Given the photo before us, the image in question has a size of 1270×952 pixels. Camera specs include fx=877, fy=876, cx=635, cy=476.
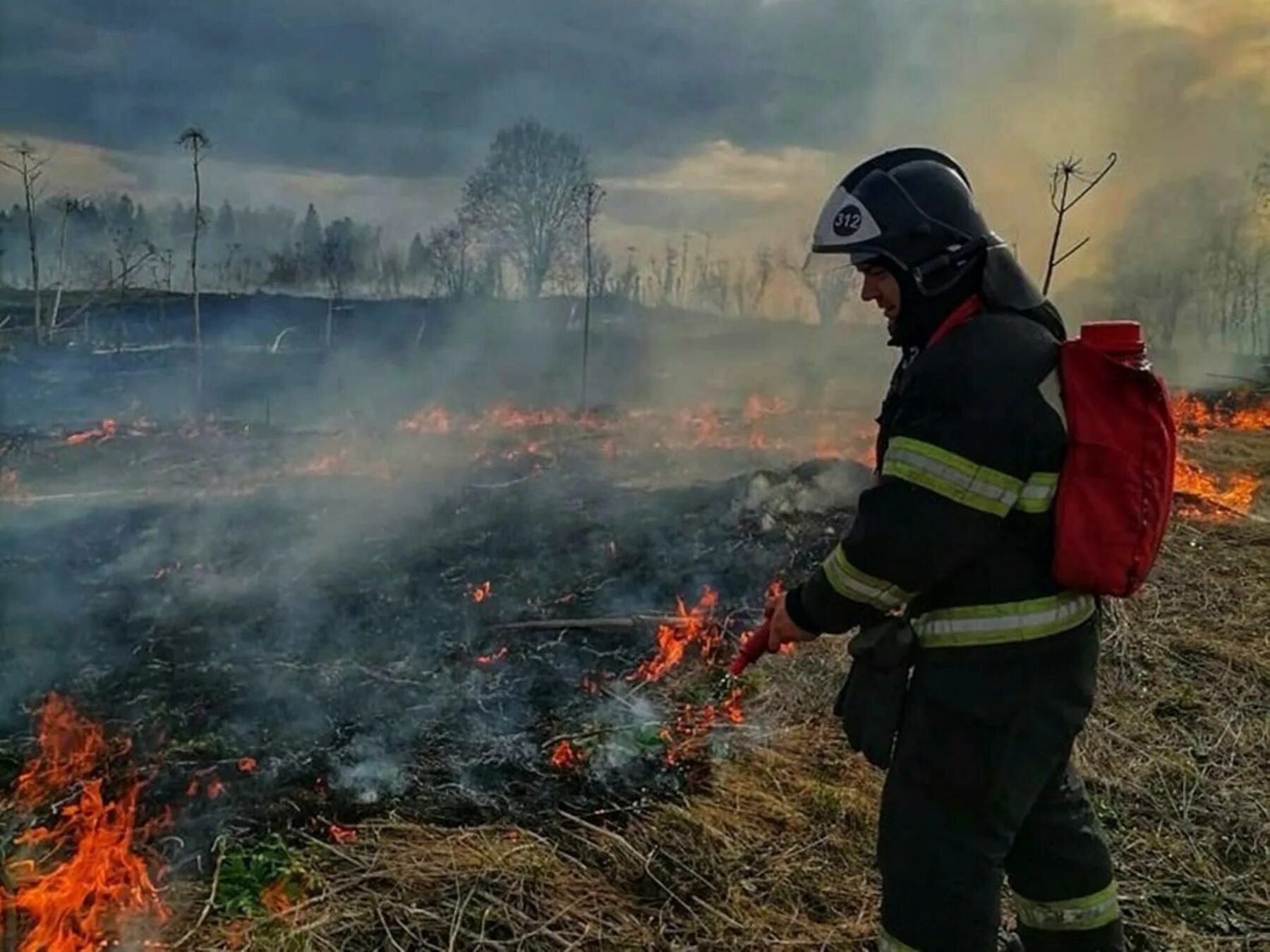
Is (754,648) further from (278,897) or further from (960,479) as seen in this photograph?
(278,897)

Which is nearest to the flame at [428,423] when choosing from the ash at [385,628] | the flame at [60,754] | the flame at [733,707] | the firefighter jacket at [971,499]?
the ash at [385,628]

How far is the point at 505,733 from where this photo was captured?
15.6ft

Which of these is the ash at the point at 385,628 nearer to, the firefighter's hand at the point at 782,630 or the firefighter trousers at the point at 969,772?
the firefighter's hand at the point at 782,630

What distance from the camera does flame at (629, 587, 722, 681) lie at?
577cm

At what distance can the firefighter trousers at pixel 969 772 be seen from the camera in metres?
2.21

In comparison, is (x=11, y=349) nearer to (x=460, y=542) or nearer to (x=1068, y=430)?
(x=460, y=542)

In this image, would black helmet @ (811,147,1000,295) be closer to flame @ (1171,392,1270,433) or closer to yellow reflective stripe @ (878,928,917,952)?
yellow reflective stripe @ (878,928,917,952)

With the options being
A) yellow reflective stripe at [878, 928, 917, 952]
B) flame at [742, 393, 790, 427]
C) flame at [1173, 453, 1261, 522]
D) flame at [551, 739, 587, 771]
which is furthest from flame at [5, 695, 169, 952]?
flame at [742, 393, 790, 427]

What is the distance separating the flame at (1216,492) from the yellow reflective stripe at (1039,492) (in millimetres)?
8257

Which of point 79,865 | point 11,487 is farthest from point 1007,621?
point 11,487

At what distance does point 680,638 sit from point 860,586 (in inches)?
161

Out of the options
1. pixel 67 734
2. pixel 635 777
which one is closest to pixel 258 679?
pixel 67 734

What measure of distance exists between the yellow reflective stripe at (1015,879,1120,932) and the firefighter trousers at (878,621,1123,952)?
1.34 feet

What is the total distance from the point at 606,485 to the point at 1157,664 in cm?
767
